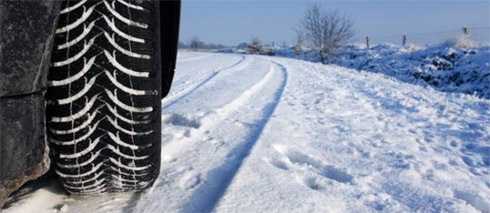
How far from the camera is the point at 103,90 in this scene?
49.6 inches

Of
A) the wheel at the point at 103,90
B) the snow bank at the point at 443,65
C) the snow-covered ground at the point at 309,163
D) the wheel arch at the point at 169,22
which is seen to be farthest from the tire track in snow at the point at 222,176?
the snow bank at the point at 443,65

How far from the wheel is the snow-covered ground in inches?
8.0

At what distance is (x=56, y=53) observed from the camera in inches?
46.8

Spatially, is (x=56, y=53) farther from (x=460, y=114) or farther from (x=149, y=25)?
(x=460, y=114)

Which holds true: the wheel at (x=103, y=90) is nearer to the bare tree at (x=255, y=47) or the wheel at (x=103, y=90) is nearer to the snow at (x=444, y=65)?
the snow at (x=444, y=65)

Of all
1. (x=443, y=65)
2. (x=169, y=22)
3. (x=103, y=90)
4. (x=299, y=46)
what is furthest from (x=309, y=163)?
(x=299, y=46)

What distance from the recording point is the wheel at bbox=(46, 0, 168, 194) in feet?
3.94

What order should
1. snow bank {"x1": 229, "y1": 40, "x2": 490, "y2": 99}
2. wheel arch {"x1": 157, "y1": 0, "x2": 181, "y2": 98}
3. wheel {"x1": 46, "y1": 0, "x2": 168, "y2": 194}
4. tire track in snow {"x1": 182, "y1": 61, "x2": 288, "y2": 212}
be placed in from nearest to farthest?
wheel {"x1": 46, "y1": 0, "x2": 168, "y2": 194}
tire track in snow {"x1": 182, "y1": 61, "x2": 288, "y2": 212}
wheel arch {"x1": 157, "y1": 0, "x2": 181, "y2": 98}
snow bank {"x1": 229, "y1": 40, "x2": 490, "y2": 99}

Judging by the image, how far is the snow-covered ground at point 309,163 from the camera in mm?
1536

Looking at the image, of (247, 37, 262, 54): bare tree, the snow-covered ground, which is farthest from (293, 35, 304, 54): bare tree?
the snow-covered ground

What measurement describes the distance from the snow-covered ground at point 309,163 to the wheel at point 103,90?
0.20m

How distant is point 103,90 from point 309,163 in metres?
1.17

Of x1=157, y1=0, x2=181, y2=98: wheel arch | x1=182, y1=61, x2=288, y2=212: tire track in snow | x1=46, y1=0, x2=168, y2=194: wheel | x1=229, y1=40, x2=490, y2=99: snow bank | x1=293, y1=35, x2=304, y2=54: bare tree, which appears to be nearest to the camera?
x1=46, y1=0, x2=168, y2=194: wheel

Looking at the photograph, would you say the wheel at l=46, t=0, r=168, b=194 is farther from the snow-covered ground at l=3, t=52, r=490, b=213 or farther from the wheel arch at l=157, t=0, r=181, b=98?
the wheel arch at l=157, t=0, r=181, b=98
